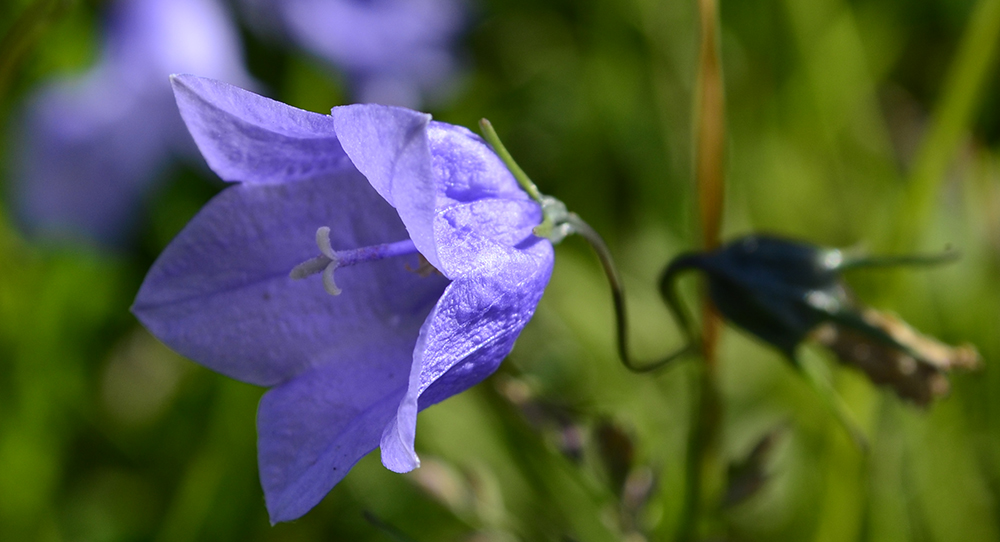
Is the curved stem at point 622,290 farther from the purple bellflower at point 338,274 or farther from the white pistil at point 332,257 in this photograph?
the white pistil at point 332,257

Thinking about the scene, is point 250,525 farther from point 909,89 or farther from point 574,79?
point 909,89

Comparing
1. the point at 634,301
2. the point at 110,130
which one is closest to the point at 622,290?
the point at 634,301

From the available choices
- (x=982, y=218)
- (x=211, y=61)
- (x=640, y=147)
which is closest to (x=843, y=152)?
(x=982, y=218)

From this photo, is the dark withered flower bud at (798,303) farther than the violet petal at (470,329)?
Yes

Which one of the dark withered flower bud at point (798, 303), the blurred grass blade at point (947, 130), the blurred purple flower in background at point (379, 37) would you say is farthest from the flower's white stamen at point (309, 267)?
Answer: the blurred purple flower in background at point (379, 37)

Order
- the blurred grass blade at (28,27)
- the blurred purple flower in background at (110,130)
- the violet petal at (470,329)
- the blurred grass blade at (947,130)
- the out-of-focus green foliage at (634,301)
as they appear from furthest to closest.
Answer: the blurred purple flower in background at (110,130) → the out-of-focus green foliage at (634,301) → the blurred grass blade at (947,130) → the blurred grass blade at (28,27) → the violet petal at (470,329)

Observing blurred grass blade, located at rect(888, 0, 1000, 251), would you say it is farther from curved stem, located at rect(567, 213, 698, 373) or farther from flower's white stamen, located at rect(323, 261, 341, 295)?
flower's white stamen, located at rect(323, 261, 341, 295)

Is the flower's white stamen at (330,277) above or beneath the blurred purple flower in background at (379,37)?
above
